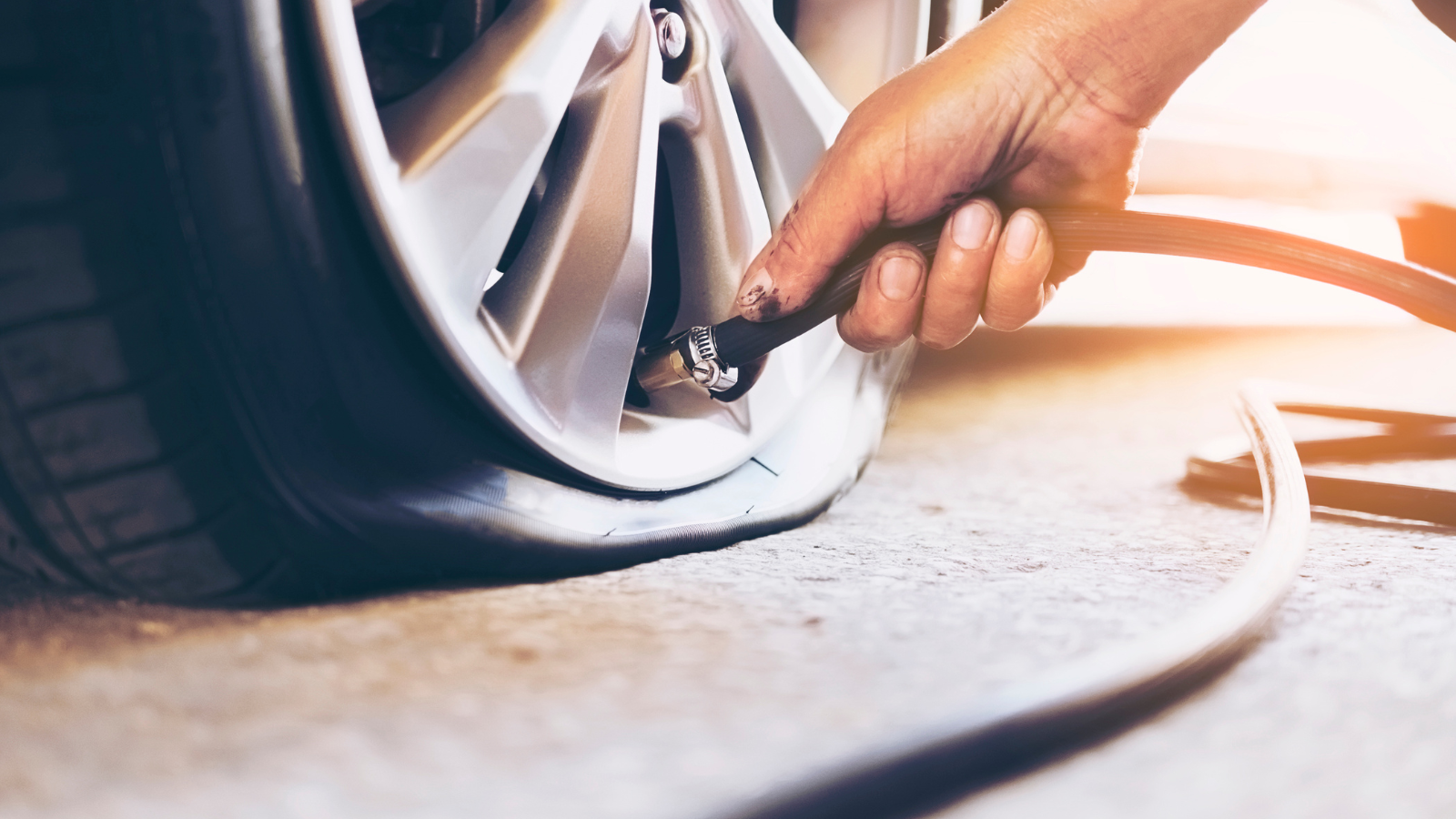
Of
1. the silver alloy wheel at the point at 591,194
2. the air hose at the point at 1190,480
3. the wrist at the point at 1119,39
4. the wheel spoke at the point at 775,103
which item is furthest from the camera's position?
the wheel spoke at the point at 775,103

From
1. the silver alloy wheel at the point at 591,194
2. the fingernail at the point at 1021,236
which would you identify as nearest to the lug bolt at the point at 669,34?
the silver alloy wheel at the point at 591,194

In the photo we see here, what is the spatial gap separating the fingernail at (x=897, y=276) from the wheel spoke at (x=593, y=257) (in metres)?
0.16

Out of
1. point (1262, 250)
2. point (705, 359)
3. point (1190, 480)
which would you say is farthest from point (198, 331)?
point (1190, 480)

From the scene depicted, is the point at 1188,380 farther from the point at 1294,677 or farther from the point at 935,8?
the point at 1294,677

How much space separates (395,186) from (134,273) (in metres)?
0.13

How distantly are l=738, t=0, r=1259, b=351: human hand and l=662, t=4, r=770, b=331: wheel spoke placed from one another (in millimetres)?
88

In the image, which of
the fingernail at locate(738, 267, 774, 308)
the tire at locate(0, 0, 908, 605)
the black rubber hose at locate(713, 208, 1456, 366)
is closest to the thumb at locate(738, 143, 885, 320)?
the fingernail at locate(738, 267, 774, 308)

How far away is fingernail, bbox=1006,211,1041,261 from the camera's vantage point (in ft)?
2.02

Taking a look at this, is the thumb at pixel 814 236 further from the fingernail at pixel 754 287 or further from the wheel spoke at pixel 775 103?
the wheel spoke at pixel 775 103

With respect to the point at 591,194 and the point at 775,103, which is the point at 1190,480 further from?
the point at 591,194

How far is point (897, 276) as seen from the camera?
64 cm

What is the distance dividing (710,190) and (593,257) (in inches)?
6.1

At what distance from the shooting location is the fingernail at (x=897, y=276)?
0.64 meters

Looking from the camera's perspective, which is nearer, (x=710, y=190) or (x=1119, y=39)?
(x=1119, y=39)
